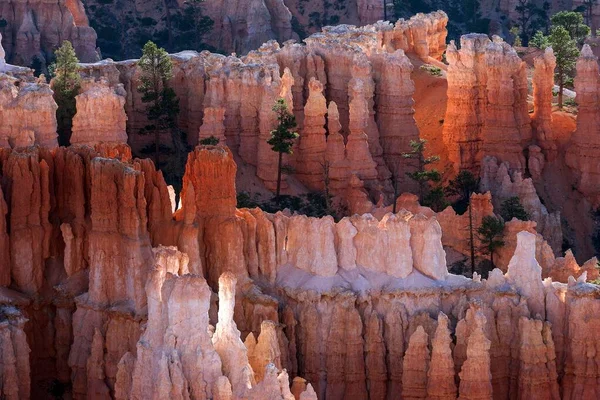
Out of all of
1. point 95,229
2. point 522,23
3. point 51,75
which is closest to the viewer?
point 95,229

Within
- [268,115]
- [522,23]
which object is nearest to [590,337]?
[268,115]

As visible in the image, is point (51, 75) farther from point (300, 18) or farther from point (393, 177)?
point (300, 18)

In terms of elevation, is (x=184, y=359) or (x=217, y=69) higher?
(x=217, y=69)

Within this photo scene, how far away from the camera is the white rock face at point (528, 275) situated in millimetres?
59375

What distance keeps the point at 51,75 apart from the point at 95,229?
3490 cm

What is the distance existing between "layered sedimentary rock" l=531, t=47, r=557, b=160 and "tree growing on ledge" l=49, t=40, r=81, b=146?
1938 cm

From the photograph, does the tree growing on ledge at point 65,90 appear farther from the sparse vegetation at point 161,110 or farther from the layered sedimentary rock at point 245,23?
the layered sedimentary rock at point 245,23

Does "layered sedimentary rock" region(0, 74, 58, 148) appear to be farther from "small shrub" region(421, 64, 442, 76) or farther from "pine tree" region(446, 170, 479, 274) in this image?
"small shrub" region(421, 64, 442, 76)

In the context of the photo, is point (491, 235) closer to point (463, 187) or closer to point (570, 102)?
point (463, 187)

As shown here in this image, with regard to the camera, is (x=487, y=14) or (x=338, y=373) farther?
(x=487, y=14)

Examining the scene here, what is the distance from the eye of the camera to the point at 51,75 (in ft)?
295

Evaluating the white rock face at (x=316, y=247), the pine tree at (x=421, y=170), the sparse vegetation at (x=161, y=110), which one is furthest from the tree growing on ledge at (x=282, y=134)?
the white rock face at (x=316, y=247)

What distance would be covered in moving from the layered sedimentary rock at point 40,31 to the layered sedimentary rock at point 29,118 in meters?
31.8

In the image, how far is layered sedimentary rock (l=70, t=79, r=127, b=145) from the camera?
2793 inches
